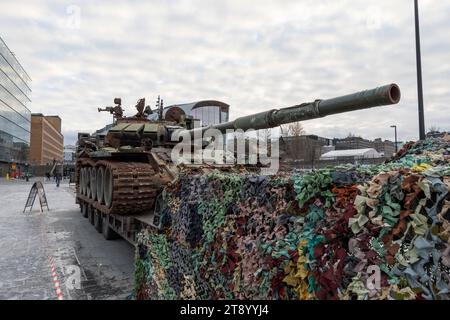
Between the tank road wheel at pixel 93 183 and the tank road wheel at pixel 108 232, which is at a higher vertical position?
the tank road wheel at pixel 93 183

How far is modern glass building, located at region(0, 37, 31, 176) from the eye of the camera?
183 ft

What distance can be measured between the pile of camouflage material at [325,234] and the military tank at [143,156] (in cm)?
85

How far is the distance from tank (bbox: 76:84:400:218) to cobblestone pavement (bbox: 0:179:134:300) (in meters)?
0.95

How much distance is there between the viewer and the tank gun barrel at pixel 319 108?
133 inches

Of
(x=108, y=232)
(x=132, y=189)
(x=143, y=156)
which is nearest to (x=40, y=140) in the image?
(x=108, y=232)

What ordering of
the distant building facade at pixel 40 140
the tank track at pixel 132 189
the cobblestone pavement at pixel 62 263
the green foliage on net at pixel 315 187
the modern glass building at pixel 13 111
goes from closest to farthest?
the green foliage on net at pixel 315 187, the cobblestone pavement at pixel 62 263, the tank track at pixel 132 189, the modern glass building at pixel 13 111, the distant building facade at pixel 40 140

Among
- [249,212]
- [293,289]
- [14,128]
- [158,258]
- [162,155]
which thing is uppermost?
[14,128]

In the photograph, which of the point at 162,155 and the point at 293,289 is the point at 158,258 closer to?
the point at 293,289

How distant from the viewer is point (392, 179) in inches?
74.1

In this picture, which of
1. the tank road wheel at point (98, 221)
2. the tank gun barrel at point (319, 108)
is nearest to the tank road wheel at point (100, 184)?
the tank road wheel at point (98, 221)

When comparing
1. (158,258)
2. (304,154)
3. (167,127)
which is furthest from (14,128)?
(158,258)

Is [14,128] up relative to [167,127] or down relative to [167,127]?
up

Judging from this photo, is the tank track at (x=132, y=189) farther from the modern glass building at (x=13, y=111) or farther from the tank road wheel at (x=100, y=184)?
the modern glass building at (x=13, y=111)

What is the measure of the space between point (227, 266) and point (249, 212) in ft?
1.72
